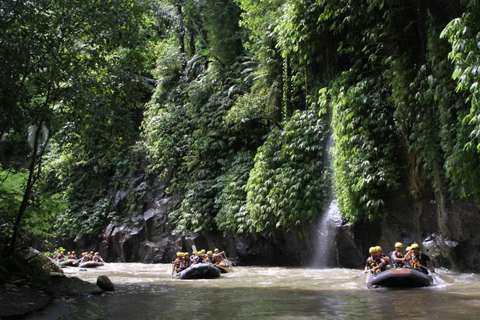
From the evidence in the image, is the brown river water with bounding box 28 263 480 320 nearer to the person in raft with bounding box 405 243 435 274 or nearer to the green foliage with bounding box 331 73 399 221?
the person in raft with bounding box 405 243 435 274

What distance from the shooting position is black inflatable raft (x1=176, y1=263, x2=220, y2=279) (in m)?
14.1

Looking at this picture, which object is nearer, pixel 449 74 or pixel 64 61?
pixel 64 61

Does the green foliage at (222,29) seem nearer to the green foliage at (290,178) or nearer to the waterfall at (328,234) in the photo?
the green foliage at (290,178)

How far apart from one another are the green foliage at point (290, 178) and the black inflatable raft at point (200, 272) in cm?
335

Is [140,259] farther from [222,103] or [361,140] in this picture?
[361,140]

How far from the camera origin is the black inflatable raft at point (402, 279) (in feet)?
31.7

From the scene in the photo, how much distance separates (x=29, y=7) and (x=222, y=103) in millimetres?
14179

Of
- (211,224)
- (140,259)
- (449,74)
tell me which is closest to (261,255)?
(211,224)

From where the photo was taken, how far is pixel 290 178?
1655 cm

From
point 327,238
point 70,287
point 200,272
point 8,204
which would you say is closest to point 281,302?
point 70,287

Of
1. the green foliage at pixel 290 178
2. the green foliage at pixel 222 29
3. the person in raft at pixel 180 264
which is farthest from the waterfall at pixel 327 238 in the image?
the green foliage at pixel 222 29

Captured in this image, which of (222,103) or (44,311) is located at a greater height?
(222,103)

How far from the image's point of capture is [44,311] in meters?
7.07

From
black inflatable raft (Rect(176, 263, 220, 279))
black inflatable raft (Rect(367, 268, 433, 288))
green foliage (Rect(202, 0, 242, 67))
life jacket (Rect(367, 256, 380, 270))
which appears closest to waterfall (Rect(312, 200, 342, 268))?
black inflatable raft (Rect(176, 263, 220, 279))
